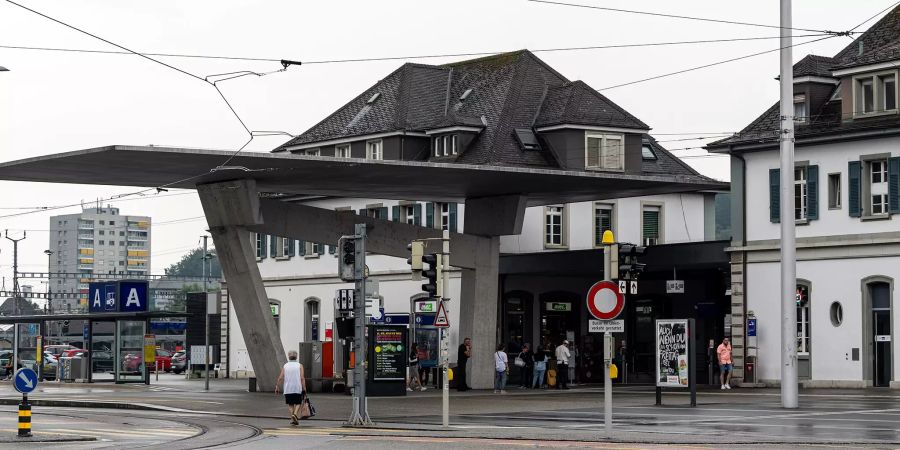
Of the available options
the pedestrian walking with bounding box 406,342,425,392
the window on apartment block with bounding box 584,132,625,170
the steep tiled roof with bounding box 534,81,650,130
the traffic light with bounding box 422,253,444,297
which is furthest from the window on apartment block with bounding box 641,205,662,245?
the traffic light with bounding box 422,253,444,297

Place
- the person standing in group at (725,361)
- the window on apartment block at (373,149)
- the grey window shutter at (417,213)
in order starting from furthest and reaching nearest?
the window on apartment block at (373,149)
the grey window shutter at (417,213)
the person standing in group at (725,361)

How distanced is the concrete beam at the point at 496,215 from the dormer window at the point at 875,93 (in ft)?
35.8

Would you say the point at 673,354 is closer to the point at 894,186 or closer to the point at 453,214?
the point at 894,186

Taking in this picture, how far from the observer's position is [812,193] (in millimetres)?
48344

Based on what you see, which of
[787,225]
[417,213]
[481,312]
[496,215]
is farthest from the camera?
[417,213]

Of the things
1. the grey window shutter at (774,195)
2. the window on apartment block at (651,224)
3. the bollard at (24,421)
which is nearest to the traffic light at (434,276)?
the bollard at (24,421)

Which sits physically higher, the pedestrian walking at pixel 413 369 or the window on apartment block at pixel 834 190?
the window on apartment block at pixel 834 190

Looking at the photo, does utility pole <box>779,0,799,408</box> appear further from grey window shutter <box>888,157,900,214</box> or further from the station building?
the station building

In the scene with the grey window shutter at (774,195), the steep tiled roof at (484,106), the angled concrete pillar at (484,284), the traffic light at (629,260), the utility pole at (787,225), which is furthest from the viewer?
the steep tiled roof at (484,106)

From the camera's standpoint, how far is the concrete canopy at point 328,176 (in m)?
39.2

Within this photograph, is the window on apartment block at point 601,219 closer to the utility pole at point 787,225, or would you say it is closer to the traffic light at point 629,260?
the utility pole at point 787,225

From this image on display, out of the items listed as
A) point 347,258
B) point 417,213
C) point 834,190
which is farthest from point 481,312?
point 347,258

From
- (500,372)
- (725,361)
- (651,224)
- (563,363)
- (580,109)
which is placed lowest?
(500,372)

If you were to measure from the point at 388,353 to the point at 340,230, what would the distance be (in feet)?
21.4
